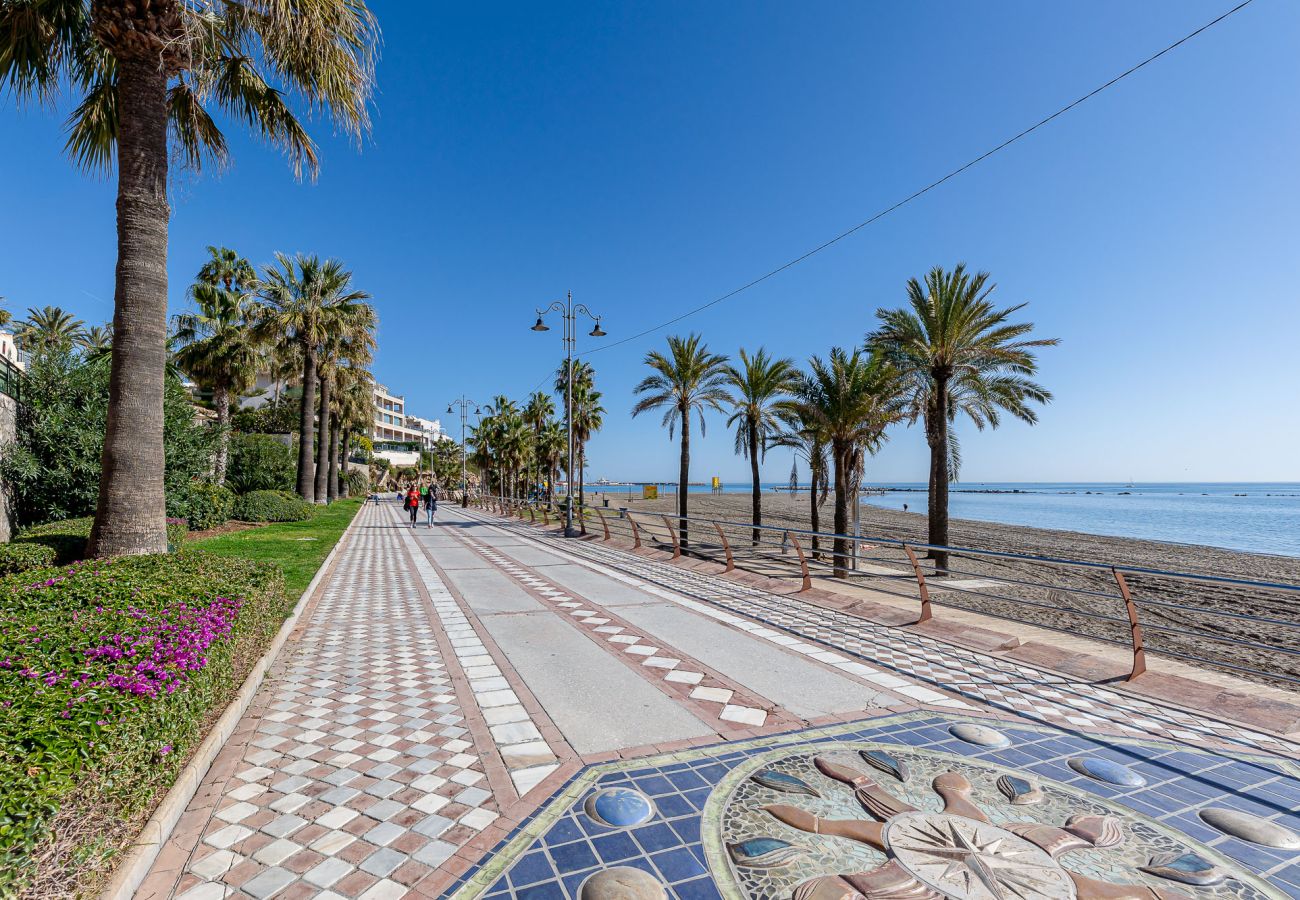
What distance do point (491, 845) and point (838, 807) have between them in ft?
5.88

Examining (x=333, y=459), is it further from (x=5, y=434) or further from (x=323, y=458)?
(x=5, y=434)

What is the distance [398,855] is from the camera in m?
2.78

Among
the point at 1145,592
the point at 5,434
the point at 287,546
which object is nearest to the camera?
the point at 5,434

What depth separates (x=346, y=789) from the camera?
3383 millimetres

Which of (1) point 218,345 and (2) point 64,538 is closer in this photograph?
(2) point 64,538

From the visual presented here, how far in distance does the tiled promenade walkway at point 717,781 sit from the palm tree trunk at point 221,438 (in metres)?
15.7

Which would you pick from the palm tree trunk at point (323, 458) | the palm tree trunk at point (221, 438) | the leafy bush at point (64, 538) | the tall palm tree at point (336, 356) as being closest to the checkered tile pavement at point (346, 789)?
the leafy bush at point (64, 538)

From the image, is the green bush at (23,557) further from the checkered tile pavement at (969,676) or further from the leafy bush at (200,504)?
the checkered tile pavement at (969,676)

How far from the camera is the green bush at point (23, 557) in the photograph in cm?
705

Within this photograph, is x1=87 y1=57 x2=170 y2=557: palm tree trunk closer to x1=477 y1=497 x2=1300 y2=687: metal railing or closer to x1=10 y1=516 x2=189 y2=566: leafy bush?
x1=10 y1=516 x2=189 y2=566: leafy bush

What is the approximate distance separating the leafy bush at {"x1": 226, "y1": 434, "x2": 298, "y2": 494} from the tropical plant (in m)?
1.41

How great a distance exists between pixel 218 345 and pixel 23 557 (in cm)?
1875

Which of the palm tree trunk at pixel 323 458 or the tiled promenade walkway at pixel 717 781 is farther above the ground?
the palm tree trunk at pixel 323 458

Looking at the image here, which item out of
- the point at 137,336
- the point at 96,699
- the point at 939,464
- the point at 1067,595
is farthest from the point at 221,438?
the point at 1067,595
